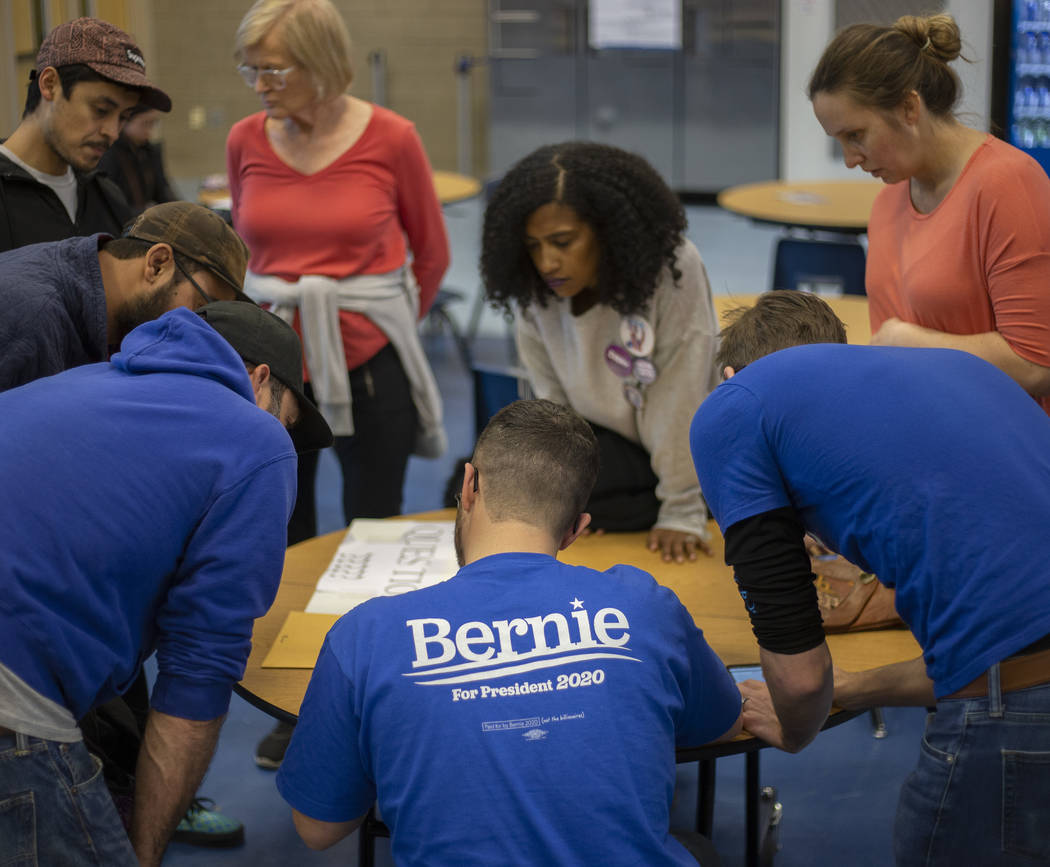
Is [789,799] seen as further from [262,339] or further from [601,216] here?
[262,339]

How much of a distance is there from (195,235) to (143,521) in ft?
2.01

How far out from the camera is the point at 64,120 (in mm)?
2238

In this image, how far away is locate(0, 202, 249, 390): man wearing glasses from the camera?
1.70 m

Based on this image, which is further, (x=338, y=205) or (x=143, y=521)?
(x=338, y=205)

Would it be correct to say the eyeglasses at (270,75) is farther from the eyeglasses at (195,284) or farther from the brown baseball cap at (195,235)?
the eyeglasses at (195,284)

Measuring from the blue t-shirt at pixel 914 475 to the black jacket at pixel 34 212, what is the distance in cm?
146

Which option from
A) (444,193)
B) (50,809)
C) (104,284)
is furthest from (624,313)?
(444,193)

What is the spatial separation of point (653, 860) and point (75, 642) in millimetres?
709

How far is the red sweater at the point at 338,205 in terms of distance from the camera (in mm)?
2744

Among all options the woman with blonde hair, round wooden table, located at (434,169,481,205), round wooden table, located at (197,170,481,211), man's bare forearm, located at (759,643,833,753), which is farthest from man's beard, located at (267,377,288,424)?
round wooden table, located at (434,169,481,205)

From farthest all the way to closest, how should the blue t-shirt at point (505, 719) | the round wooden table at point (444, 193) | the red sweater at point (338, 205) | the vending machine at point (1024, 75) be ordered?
the round wooden table at point (444, 193) < the vending machine at point (1024, 75) < the red sweater at point (338, 205) < the blue t-shirt at point (505, 719)

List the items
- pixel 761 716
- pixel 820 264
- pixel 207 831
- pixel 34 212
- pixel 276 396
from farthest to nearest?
pixel 820 264 < pixel 207 831 < pixel 34 212 < pixel 276 396 < pixel 761 716

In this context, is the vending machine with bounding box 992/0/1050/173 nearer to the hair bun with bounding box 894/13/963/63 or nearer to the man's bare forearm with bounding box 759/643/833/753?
the hair bun with bounding box 894/13/963/63

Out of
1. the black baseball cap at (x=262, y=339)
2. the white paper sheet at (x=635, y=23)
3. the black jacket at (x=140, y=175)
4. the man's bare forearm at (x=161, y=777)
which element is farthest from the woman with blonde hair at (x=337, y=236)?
the white paper sheet at (x=635, y=23)
